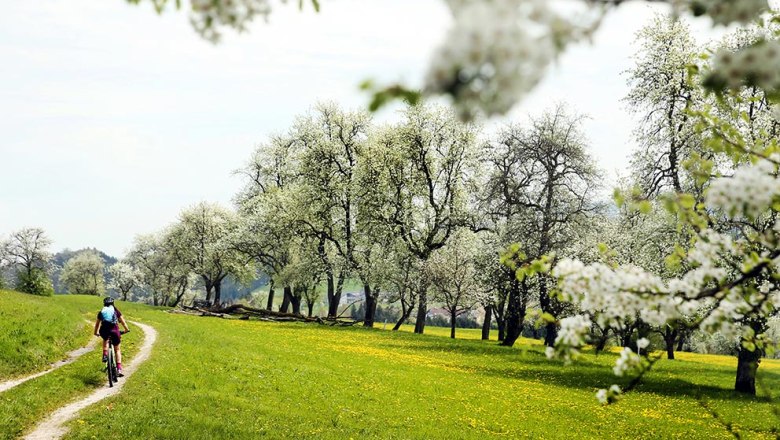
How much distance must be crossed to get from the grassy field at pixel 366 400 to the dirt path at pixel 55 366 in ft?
2.41

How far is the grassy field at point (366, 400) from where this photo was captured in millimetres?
15211

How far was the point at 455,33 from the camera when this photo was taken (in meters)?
1.88

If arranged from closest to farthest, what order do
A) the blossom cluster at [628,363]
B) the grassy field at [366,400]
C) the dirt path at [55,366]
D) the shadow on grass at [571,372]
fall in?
the blossom cluster at [628,363]
the grassy field at [366,400]
the dirt path at [55,366]
the shadow on grass at [571,372]

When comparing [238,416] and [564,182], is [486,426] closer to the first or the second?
[238,416]

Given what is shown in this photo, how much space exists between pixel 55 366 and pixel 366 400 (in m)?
10.7

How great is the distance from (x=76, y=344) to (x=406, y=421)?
14.7m

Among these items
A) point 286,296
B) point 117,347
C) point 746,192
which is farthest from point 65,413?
point 286,296

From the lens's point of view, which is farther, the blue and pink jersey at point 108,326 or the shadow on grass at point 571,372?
the shadow on grass at point 571,372

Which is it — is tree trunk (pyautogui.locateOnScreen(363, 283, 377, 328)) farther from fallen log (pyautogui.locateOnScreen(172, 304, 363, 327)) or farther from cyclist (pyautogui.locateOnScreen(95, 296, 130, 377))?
cyclist (pyautogui.locateOnScreen(95, 296, 130, 377))

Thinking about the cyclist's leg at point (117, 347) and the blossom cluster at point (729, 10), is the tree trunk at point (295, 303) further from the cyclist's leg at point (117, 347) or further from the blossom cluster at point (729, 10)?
the blossom cluster at point (729, 10)

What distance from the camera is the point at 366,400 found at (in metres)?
20.9

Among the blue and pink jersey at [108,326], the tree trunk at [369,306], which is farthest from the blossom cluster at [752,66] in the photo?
the tree trunk at [369,306]

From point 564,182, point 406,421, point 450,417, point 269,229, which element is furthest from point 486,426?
point 269,229

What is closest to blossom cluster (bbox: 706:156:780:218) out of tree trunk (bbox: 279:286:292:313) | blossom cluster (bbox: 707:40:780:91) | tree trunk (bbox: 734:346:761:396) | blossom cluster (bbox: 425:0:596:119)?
blossom cluster (bbox: 707:40:780:91)
